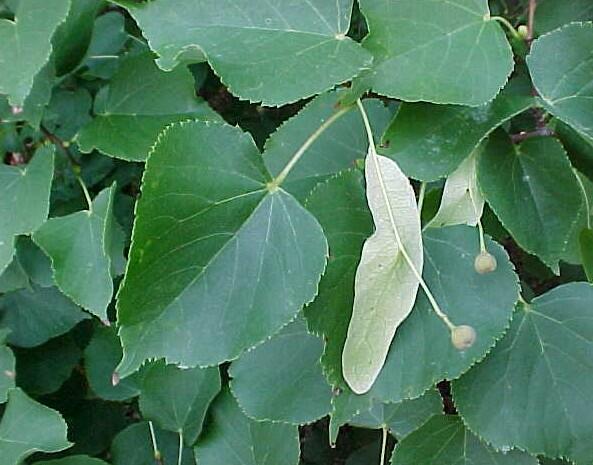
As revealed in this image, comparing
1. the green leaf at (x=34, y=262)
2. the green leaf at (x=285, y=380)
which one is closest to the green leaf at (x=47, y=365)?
the green leaf at (x=34, y=262)

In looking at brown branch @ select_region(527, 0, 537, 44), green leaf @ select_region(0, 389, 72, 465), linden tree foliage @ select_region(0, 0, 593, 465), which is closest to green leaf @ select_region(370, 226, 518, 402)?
→ linden tree foliage @ select_region(0, 0, 593, 465)

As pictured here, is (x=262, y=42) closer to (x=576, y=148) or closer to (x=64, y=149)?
(x=576, y=148)

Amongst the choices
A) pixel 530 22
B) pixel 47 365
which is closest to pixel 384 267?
pixel 530 22

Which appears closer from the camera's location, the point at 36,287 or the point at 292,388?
the point at 292,388

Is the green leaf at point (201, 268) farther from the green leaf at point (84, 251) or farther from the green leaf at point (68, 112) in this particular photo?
the green leaf at point (68, 112)

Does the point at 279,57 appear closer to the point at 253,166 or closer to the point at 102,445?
the point at 253,166

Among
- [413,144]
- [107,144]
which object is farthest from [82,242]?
[413,144]

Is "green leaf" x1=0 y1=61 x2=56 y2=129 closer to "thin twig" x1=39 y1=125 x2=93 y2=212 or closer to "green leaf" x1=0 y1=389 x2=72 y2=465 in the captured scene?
"thin twig" x1=39 y1=125 x2=93 y2=212
